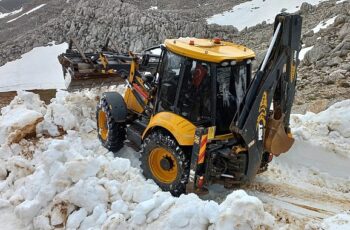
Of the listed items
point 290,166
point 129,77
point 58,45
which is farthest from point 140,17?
point 290,166

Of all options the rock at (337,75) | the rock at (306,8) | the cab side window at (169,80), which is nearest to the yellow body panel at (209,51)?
the cab side window at (169,80)

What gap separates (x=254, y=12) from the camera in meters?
27.6

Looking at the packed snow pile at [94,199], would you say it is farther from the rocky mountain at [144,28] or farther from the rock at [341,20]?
the rock at [341,20]

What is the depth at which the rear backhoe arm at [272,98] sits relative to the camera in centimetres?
548

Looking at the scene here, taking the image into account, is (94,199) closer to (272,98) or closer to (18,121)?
(272,98)

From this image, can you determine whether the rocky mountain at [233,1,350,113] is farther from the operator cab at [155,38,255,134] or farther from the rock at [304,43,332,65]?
the operator cab at [155,38,255,134]

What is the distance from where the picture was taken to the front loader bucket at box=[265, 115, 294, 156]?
5.80 meters

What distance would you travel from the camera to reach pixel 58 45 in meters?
25.8

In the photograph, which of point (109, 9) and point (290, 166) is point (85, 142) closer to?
point (290, 166)

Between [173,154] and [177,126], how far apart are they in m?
0.38

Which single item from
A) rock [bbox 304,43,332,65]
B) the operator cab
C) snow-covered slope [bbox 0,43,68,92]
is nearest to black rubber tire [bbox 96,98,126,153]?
the operator cab

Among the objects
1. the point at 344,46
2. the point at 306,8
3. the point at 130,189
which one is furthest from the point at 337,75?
the point at 306,8

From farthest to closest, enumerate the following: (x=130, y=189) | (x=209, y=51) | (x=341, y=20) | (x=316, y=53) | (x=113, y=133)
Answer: (x=341, y=20) < (x=316, y=53) < (x=113, y=133) < (x=209, y=51) < (x=130, y=189)

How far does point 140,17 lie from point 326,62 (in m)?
13.9
